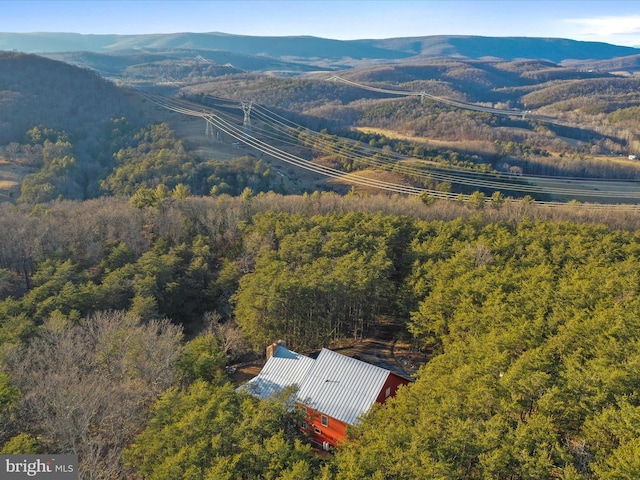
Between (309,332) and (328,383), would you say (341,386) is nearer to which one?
(328,383)

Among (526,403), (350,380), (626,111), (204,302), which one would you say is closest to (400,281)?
(350,380)

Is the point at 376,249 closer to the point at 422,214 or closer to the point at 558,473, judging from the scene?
the point at 422,214

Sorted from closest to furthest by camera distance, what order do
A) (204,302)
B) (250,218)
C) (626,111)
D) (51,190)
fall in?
(204,302), (250,218), (51,190), (626,111)

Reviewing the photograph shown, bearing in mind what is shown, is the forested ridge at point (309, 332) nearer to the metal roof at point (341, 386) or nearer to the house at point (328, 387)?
the house at point (328, 387)

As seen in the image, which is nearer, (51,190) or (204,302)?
(204,302)

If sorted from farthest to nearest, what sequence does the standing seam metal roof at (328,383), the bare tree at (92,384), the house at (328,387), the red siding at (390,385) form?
the red siding at (390,385) < the standing seam metal roof at (328,383) < the house at (328,387) < the bare tree at (92,384)

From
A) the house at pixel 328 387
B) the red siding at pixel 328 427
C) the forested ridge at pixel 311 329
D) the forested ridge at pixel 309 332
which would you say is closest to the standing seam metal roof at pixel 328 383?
the house at pixel 328 387

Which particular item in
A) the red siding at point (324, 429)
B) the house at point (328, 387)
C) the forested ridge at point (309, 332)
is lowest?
the red siding at point (324, 429)
